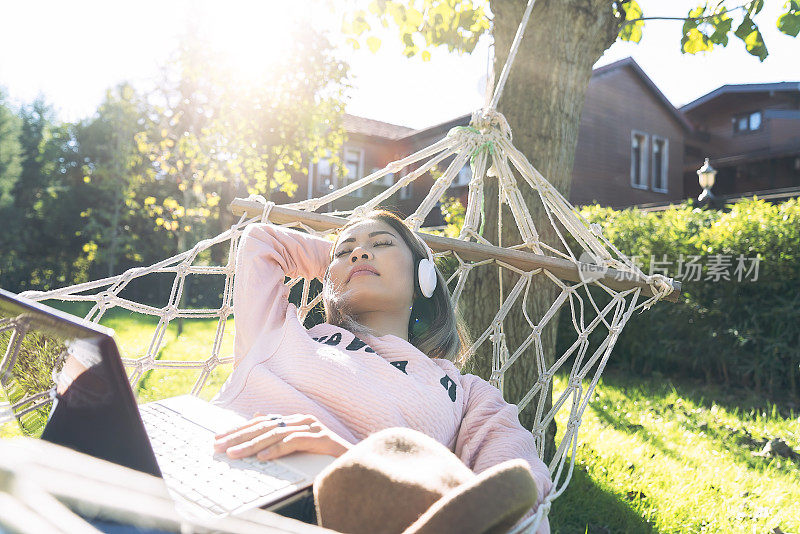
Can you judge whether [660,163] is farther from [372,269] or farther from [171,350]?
[372,269]

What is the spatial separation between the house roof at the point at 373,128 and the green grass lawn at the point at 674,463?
9.46m

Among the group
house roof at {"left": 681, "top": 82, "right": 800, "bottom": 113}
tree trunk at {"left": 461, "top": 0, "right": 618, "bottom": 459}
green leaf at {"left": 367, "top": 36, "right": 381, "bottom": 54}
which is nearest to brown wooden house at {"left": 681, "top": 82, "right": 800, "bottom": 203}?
house roof at {"left": 681, "top": 82, "right": 800, "bottom": 113}

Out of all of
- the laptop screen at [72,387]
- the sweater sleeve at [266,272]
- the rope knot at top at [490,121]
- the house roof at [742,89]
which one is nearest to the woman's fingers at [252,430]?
the laptop screen at [72,387]

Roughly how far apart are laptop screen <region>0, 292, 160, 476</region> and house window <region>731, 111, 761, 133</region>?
1391 cm

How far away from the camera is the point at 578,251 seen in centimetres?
425

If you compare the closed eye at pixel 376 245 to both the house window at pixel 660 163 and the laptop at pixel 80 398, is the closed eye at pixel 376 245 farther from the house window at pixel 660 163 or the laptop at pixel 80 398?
the house window at pixel 660 163

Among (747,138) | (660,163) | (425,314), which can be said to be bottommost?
(425,314)

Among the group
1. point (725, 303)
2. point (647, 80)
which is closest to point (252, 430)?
point (725, 303)

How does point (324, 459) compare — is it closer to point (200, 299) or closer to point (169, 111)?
point (200, 299)

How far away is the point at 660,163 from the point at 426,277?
12190 millimetres

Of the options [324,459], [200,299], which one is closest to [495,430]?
[324,459]

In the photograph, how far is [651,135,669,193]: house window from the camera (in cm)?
1215

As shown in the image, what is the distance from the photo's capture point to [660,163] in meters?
12.3

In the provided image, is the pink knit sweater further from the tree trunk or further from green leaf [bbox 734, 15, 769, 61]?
green leaf [bbox 734, 15, 769, 61]
